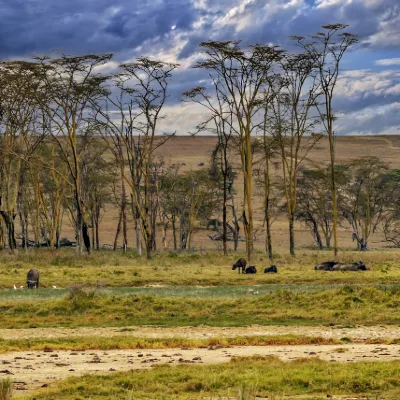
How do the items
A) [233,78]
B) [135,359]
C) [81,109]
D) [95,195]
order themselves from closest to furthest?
[135,359] → [233,78] → [81,109] → [95,195]

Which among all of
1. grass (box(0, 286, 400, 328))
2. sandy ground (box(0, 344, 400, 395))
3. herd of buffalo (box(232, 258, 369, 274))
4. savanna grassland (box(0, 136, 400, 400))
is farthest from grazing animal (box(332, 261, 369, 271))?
sandy ground (box(0, 344, 400, 395))

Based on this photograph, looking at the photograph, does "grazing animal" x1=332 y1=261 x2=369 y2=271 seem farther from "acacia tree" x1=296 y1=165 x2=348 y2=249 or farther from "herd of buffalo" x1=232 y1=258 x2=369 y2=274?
"acacia tree" x1=296 y1=165 x2=348 y2=249

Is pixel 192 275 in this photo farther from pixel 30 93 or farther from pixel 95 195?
pixel 95 195

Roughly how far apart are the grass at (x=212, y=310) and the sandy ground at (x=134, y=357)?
15.4ft

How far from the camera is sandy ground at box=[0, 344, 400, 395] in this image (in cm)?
1525

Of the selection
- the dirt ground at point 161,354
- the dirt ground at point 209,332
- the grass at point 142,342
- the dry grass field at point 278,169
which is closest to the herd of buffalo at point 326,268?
the dirt ground at point 209,332

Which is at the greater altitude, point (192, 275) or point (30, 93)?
point (30, 93)

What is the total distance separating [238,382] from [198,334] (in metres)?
7.60

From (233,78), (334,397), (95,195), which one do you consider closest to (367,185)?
(95,195)

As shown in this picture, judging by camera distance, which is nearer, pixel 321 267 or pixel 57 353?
pixel 57 353

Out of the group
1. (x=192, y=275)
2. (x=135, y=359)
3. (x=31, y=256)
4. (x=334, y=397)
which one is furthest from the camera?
(x=31, y=256)

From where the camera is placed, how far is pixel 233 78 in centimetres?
5088

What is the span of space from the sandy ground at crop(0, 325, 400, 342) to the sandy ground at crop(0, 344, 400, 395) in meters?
2.03

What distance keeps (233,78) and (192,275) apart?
57.6 ft
